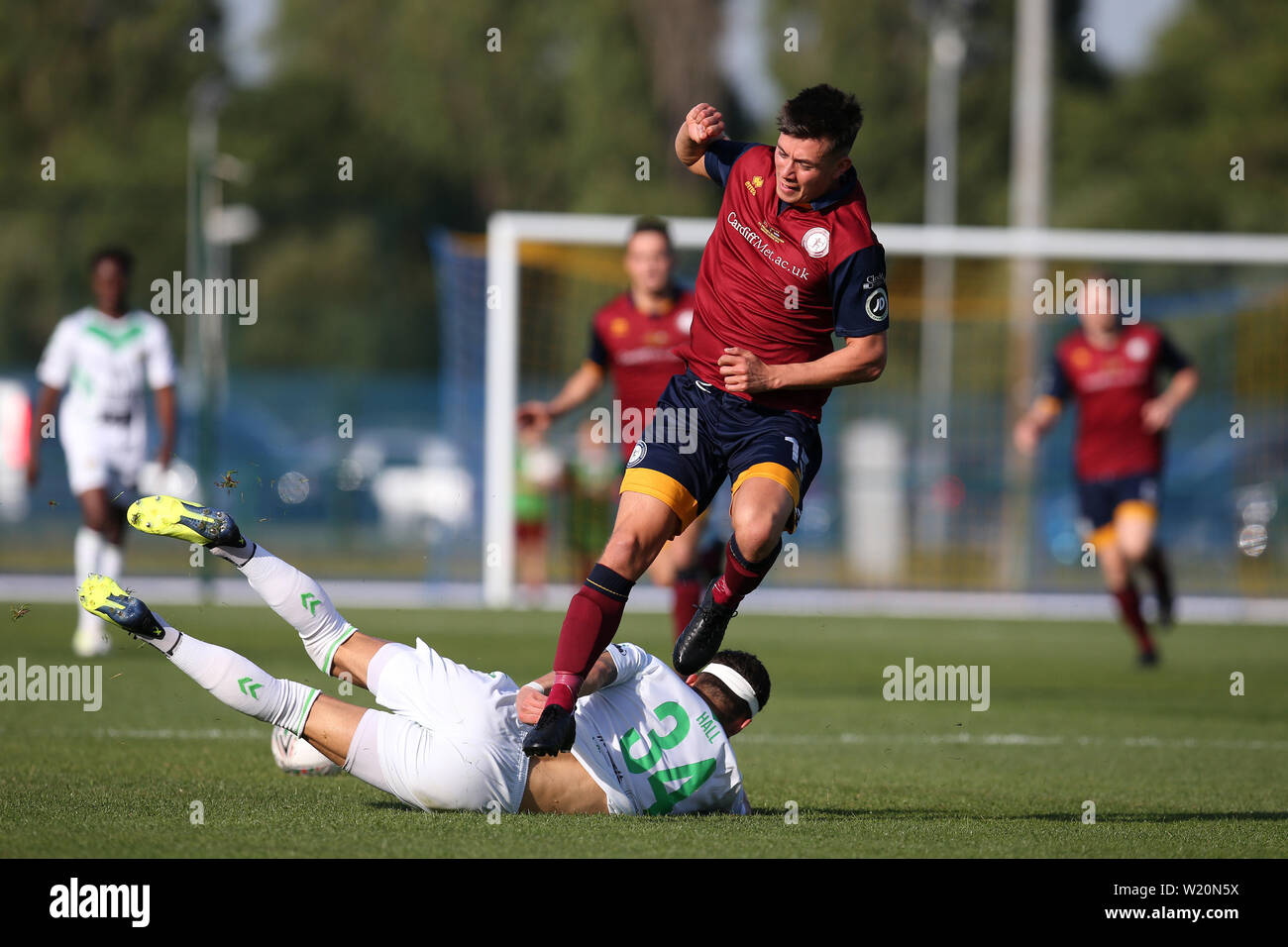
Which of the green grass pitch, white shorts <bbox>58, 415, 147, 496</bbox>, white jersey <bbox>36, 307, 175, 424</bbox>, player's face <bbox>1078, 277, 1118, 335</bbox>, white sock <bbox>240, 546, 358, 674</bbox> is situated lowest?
the green grass pitch

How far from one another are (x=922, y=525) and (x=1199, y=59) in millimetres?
26258

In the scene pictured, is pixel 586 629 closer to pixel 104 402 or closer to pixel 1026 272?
pixel 104 402

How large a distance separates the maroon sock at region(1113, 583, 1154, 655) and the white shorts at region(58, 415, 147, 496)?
7160 mm

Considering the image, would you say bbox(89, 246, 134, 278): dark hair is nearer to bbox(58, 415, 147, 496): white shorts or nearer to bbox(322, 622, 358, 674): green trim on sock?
bbox(58, 415, 147, 496): white shorts

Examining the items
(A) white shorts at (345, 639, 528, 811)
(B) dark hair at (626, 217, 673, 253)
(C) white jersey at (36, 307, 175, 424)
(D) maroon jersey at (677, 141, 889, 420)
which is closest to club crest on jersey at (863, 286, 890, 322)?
(D) maroon jersey at (677, 141, 889, 420)

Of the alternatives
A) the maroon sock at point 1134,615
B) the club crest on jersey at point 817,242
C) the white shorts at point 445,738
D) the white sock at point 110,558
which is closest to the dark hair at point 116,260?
the white sock at point 110,558

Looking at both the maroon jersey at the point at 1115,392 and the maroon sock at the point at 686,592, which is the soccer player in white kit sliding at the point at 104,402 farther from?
Answer: the maroon jersey at the point at 1115,392

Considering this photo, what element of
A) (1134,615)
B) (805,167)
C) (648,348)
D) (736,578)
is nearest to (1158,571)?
(1134,615)

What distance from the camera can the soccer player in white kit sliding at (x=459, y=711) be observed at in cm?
550

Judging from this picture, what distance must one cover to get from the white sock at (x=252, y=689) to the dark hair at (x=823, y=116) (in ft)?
8.40

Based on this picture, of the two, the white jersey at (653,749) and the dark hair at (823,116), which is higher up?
the dark hair at (823,116)

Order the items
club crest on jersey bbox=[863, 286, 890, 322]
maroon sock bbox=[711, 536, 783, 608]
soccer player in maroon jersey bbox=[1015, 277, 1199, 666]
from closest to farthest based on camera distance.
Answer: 1. club crest on jersey bbox=[863, 286, 890, 322]
2. maroon sock bbox=[711, 536, 783, 608]
3. soccer player in maroon jersey bbox=[1015, 277, 1199, 666]

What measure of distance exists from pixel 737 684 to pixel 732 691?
0.04 metres

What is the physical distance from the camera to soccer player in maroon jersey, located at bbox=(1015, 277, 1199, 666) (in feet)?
42.7
